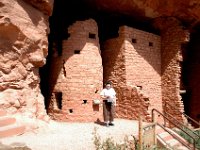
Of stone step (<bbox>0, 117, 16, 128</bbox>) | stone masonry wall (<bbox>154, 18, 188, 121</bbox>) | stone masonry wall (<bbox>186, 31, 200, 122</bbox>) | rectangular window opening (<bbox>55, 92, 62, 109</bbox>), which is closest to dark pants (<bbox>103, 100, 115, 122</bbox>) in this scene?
rectangular window opening (<bbox>55, 92, 62, 109</bbox>)

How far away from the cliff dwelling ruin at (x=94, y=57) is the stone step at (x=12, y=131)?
2.09 feet

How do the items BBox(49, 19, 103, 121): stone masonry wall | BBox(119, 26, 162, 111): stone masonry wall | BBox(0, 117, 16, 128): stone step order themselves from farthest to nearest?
BBox(119, 26, 162, 111): stone masonry wall
BBox(49, 19, 103, 121): stone masonry wall
BBox(0, 117, 16, 128): stone step

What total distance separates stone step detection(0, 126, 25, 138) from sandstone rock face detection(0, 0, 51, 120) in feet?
1.98

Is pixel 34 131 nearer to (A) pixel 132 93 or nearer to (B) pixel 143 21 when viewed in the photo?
(A) pixel 132 93

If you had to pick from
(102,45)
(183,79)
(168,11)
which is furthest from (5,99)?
(183,79)

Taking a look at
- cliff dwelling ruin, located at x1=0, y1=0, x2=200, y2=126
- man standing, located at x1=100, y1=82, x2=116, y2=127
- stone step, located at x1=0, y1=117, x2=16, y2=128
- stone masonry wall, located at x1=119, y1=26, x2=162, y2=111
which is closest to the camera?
stone step, located at x1=0, y1=117, x2=16, y2=128

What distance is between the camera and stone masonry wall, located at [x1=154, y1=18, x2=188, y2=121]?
13.6 meters

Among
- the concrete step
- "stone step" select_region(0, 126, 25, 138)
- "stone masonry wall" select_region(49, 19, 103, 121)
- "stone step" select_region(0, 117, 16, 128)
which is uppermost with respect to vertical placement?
"stone masonry wall" select_region(49, 19, 103, 121)

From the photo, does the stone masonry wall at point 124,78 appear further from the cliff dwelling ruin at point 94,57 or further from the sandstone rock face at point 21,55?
the sandstone rock face at point 21,55

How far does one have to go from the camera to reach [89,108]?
36.2 feet

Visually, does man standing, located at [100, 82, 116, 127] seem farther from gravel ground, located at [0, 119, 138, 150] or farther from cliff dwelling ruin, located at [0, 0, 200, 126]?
cliff dwelling ruin, located at [0, 0, 200, 126]

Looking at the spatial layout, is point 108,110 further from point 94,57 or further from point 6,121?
point 6,121

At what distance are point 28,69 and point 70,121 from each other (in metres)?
2.82

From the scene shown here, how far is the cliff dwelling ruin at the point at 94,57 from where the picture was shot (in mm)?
8516
